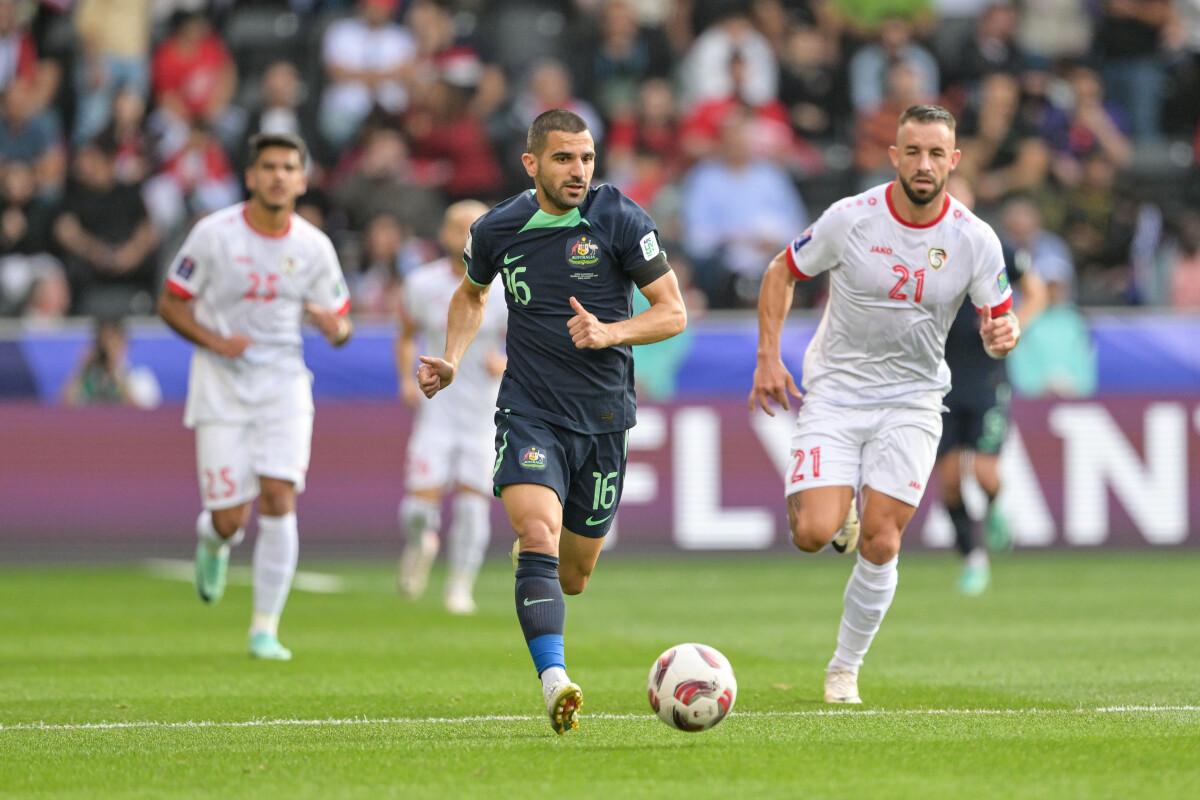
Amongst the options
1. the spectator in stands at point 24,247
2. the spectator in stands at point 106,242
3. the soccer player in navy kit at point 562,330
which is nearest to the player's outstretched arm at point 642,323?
the soccer player in navy kit at point 562,330

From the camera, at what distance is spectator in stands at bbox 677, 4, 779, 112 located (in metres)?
23.2

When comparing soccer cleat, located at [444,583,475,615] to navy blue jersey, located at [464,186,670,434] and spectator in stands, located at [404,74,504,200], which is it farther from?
spectator in stands, located at [404,74,504,200]

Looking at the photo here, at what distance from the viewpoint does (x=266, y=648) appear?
11828 mm

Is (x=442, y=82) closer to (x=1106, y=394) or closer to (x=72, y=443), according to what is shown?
(x=72, y=443)

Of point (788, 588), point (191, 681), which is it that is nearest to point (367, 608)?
point (788, 588)

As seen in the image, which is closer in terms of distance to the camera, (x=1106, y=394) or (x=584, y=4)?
(x=1106, y=394)

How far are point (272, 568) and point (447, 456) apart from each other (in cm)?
373

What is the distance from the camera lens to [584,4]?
79.2 ft

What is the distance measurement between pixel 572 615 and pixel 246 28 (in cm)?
1143

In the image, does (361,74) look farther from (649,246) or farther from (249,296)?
(649,246)

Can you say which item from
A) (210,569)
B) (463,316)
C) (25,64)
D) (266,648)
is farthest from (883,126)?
(463,316)

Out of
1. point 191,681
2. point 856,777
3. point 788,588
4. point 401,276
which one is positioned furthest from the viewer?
point 401,276

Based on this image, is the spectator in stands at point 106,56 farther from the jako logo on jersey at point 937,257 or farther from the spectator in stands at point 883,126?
the jako logo on jersey at point 937,257

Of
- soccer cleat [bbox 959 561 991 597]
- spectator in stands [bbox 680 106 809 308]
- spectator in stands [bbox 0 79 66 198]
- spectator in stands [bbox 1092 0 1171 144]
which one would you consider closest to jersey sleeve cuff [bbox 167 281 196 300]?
soccer cleat [bbox 959 561 991 597]
